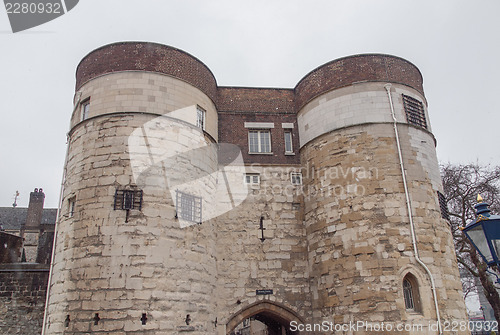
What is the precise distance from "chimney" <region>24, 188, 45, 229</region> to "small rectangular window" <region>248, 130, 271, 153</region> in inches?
1203

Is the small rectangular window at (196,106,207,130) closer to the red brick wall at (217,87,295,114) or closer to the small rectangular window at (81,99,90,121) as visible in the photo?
the red brick wall at (217,87,295,114)

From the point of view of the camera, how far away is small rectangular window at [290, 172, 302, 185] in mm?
17391

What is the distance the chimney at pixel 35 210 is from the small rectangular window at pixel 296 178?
32.0 m

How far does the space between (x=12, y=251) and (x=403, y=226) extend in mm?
19717

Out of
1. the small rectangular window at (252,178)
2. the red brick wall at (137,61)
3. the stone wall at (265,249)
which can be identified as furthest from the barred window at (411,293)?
the red brick wall at (137,61)

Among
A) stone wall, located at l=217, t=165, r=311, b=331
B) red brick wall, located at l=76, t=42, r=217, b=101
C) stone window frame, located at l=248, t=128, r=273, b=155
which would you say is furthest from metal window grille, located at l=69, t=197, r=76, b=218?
stone window frame, located at l=248, t=128, r=273, b=155

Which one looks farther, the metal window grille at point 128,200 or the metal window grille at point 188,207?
the metal window grille at point 188,207

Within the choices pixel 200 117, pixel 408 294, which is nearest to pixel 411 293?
pixel 408 294

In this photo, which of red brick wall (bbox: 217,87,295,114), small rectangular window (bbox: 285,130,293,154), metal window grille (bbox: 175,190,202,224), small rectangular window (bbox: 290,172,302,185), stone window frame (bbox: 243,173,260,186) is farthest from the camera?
red brick wall (bbox: 217,87,295,114)

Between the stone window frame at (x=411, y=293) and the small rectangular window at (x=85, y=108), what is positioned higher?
the small rectangular window at (x=85, y=108)

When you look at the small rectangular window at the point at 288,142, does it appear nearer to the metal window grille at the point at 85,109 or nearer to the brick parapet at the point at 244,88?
the brick parapet at the point at 244,88

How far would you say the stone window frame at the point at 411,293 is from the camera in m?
13.3

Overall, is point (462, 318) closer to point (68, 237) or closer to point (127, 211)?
point (127, 211)

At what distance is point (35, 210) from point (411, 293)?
37954mm
